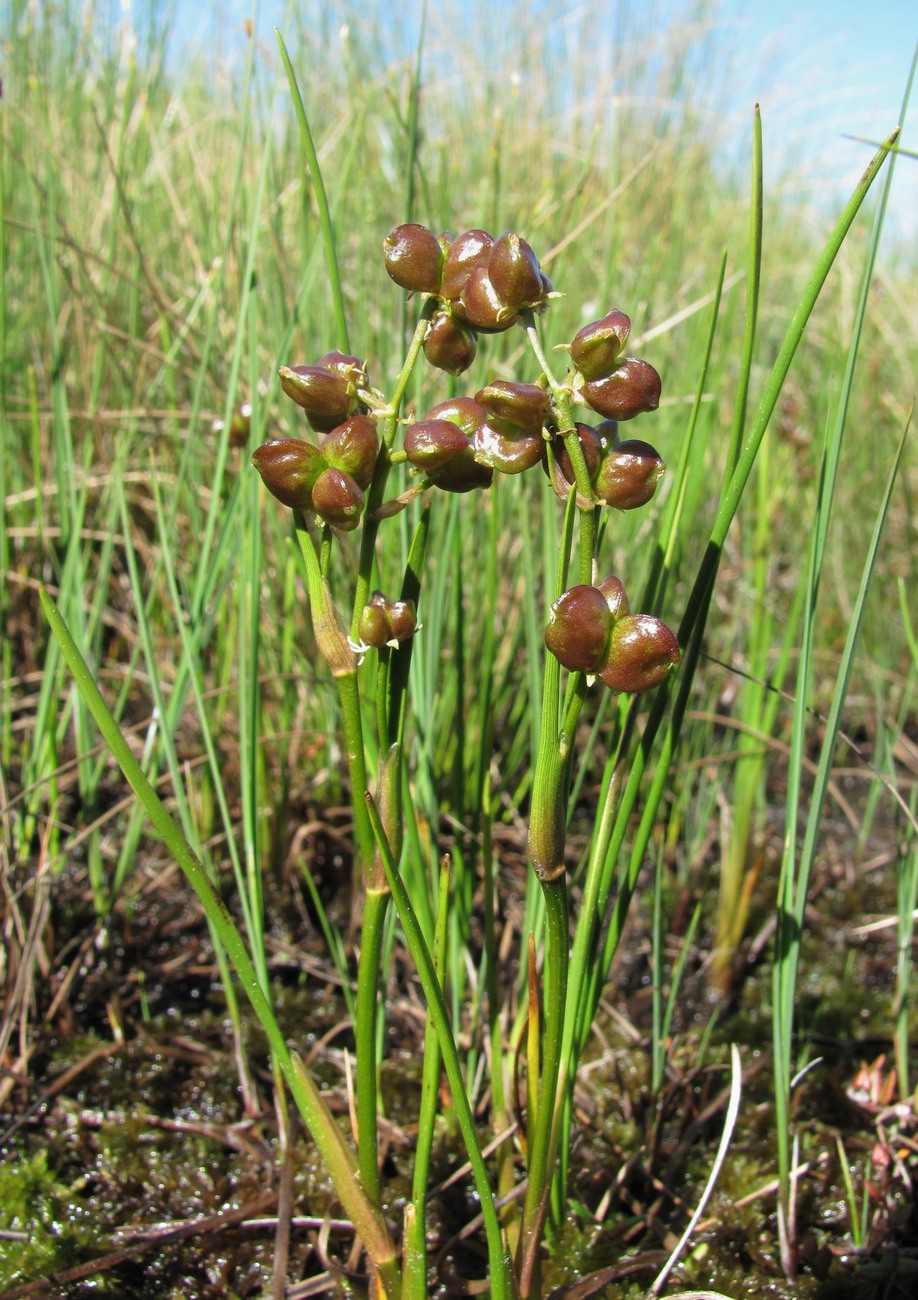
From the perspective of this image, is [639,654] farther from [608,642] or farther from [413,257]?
[413,257]

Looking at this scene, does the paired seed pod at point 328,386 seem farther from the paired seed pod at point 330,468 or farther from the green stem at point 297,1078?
the green stem at point 297,1078

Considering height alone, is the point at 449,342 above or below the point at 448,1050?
above

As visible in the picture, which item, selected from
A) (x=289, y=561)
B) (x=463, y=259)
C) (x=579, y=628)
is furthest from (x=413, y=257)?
(x=289, y=561)

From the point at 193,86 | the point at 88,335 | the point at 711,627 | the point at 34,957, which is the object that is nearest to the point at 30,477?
the point at 88,335

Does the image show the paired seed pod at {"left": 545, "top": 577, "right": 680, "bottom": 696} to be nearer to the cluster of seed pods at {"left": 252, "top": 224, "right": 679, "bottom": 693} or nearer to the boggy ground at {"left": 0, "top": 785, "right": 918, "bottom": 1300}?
the cluster of seed pods at {"left": 252, "top": 224, "right": 679, "bottom": 693}

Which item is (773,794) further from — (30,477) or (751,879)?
(30,477)
